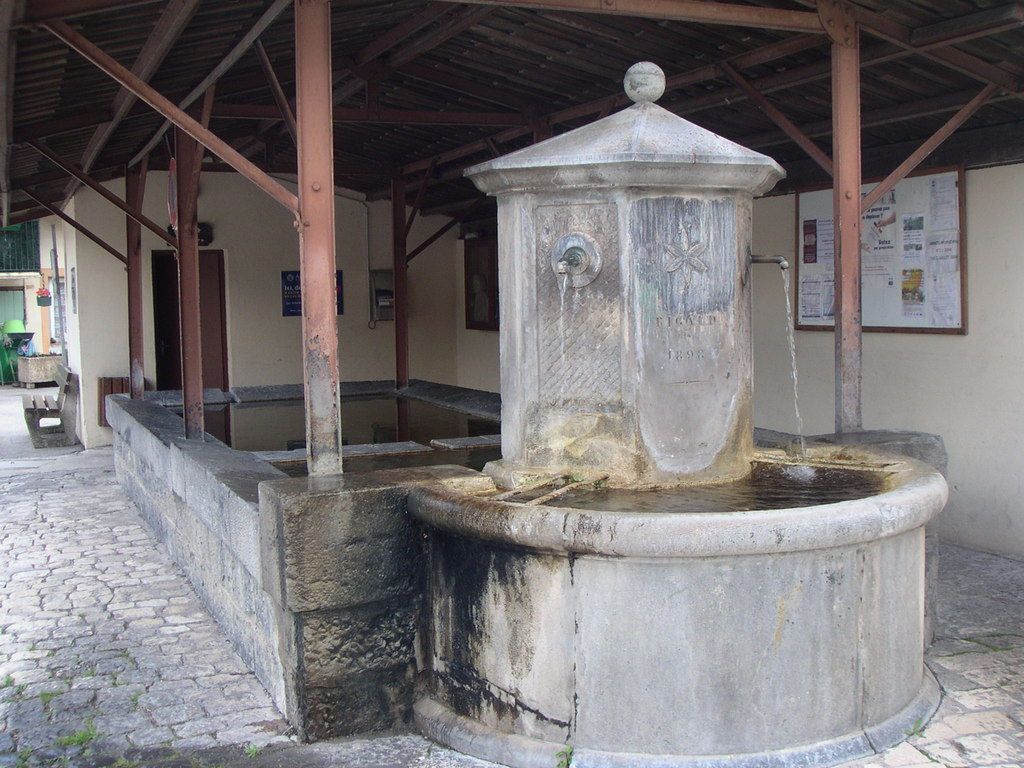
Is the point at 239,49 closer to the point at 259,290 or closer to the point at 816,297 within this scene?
the point at 816,297

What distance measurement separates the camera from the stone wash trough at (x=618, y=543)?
372 centimetres

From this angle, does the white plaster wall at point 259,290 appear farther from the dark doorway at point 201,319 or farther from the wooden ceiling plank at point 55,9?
the wooden ceiling plank at point 55,9

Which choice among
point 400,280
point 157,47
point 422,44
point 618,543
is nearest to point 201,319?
point 400,280

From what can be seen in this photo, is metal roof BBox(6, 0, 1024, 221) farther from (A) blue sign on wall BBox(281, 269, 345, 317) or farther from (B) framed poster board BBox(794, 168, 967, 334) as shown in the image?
(A) blue sign on wall BBox(281, 269, 345, 317)

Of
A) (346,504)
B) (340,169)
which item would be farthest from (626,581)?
(340,169)

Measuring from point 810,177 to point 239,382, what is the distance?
7.56 meters

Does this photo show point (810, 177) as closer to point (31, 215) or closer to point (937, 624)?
point (937, 624)

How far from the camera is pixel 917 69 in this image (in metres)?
6.45

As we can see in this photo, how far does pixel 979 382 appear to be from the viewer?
7.23 meters

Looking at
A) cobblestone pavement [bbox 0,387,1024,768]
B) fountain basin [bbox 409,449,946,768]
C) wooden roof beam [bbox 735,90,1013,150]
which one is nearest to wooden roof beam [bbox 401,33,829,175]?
wooden roof beam [bbox 735,90,1013,150]

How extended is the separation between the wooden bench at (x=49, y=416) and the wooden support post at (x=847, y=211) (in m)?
10.9

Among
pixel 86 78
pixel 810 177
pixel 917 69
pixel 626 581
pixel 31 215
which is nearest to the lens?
pixel 626 581

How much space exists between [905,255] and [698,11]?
10.1 feet

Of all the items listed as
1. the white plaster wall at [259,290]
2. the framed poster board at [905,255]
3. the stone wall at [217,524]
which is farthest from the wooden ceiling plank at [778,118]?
the white plaster wall at [259,290]
